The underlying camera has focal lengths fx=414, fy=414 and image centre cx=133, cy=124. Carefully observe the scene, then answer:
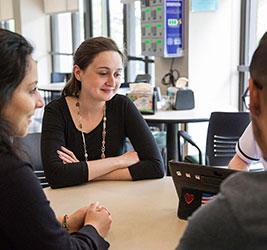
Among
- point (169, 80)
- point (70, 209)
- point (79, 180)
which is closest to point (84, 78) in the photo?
point (79, 180)

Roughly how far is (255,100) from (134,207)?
0.81 m

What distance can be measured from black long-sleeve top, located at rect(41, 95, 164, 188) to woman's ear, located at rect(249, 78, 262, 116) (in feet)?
3.54

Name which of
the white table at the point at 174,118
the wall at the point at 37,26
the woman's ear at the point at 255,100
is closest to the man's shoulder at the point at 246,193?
the woman's ear at the point at 255,100

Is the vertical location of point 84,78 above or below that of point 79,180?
above

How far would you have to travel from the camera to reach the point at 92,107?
A: 2.08 meters

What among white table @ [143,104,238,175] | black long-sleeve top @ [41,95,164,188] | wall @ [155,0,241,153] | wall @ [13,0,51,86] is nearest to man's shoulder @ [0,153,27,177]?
black long-sleeve top @ [41,95,164,188]

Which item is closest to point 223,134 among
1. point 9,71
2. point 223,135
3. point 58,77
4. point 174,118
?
point 223,135

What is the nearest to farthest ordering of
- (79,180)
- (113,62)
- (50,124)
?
(79,180) → (50,124) → (113,62)

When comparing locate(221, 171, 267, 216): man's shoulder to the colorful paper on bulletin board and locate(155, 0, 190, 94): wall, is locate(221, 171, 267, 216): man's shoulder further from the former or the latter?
locate(155, 0, 190, 94): wall

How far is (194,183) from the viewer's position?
1.30 m

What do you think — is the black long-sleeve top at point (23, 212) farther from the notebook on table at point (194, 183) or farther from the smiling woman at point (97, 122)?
the smiling woman at point (97, 122)

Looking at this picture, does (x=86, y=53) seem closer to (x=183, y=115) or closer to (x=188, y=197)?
(x=188, y=197)

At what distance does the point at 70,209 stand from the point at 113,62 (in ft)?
2.89

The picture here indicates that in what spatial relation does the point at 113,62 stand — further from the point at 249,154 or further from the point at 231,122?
the point at 231,122
